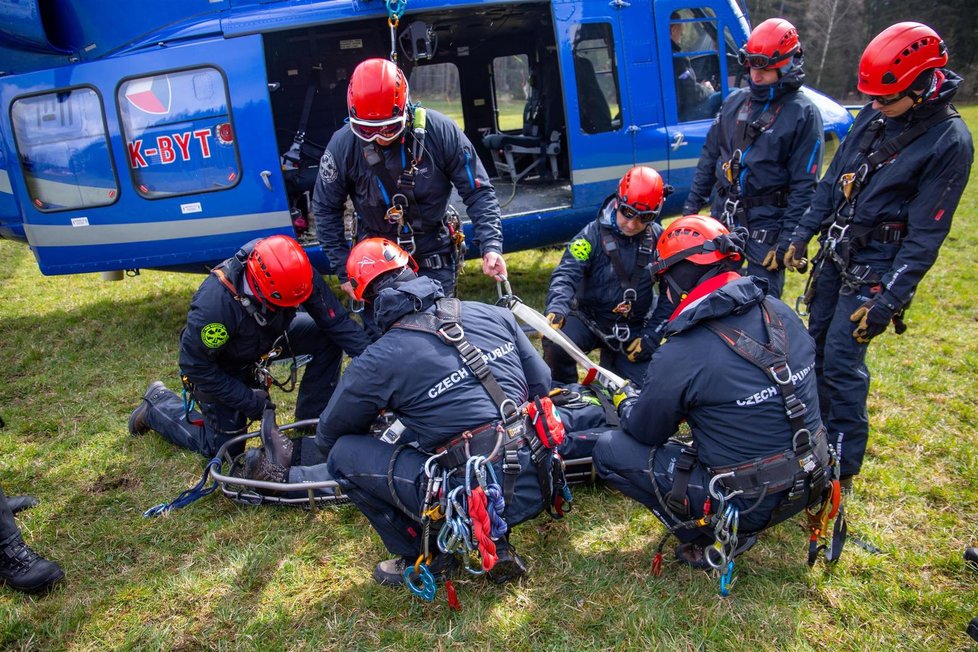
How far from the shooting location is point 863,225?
3.96m

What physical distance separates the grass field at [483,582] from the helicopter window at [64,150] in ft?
6.91

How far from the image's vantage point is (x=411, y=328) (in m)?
3.25

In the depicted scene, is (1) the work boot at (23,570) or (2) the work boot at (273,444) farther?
(2) the work boot at (273,444)

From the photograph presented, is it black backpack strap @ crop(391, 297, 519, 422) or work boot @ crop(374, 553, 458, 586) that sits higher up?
black backpack strap @ crop(391, 297, 519, 422)

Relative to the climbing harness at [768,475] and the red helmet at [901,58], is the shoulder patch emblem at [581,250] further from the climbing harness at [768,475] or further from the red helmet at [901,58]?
the red helmet at [901,58]

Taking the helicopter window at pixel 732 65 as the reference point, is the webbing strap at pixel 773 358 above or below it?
below

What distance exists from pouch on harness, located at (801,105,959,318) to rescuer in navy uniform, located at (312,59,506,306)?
2245 mm

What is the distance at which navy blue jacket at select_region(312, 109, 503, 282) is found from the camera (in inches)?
188

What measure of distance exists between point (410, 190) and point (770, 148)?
107 inches

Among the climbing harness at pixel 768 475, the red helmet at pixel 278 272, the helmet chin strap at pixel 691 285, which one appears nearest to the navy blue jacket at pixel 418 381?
the helmet chin strap at pixel 691 285

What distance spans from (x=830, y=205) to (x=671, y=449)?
2.13 m

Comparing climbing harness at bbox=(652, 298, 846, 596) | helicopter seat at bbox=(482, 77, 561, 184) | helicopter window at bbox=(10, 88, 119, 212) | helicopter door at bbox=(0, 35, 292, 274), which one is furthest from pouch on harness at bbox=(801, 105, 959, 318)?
helicopter window at bbox=(10, 88, 119, 212)

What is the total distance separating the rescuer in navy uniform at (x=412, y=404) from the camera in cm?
320

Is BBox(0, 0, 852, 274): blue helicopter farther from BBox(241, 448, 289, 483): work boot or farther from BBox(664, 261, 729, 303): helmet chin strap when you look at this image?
BBox(664, 261, 729, 303): helmet chin strap
